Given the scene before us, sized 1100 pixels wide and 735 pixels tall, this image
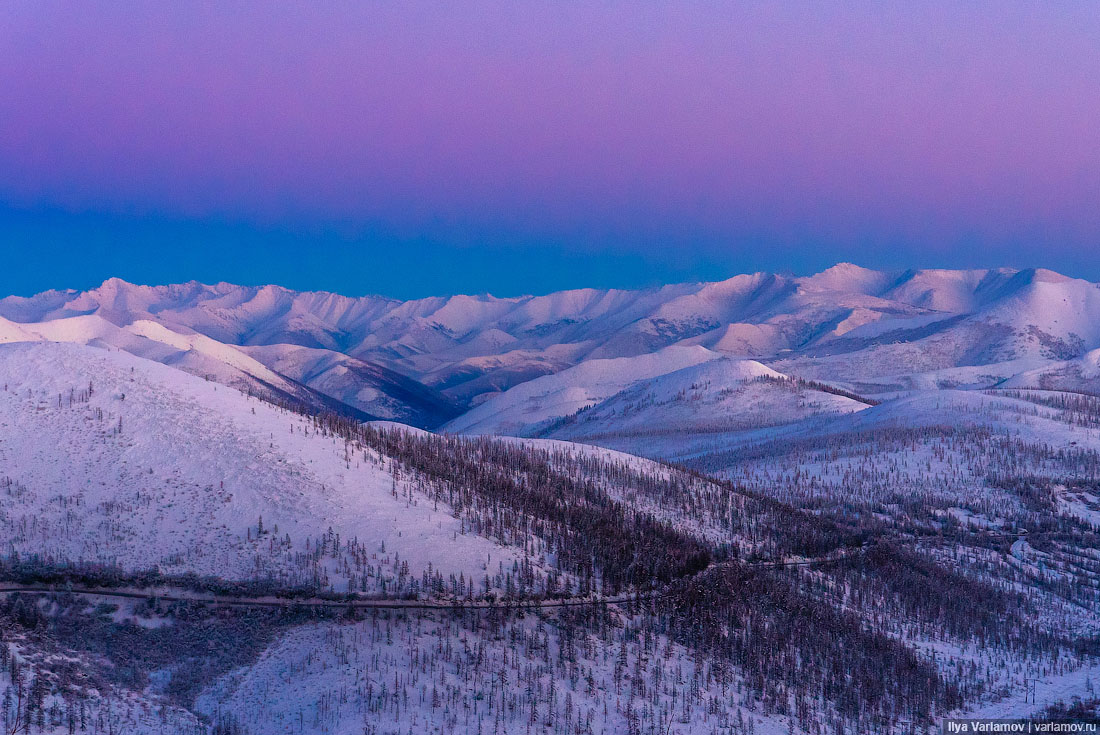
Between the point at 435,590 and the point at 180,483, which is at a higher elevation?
the point at 180,483

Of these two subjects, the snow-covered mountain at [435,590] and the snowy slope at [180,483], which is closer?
the snow-covered mountain at [435,590]

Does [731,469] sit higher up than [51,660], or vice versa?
[731,469]

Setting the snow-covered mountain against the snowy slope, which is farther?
Answer: the snowy slope

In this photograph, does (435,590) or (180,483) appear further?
(180,483)

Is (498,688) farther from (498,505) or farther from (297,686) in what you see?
(498,505)

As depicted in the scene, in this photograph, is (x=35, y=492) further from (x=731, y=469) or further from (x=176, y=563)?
(x=731, y=469)

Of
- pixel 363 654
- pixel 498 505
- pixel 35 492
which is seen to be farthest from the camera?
pixel 498 505

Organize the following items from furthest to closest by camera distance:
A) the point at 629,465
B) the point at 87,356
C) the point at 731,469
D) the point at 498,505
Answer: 1. the point at 731,469
2. the point at 629,465
3. the point at 87,356
4. the point at 498,505

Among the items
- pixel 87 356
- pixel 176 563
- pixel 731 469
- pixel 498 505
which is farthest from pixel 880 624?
pixel 731 469

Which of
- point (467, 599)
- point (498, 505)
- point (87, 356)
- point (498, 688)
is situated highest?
point (87, 356)

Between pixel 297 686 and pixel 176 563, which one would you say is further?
pixel 176 563
